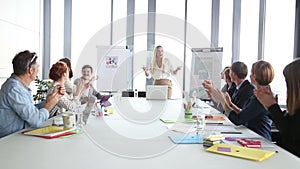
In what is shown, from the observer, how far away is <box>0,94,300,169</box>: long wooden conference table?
53.1 inches

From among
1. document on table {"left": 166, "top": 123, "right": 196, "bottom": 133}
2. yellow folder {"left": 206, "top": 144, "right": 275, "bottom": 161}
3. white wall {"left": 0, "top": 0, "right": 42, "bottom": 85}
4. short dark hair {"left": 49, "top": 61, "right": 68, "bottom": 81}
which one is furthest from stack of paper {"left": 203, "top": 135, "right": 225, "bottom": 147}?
white wall {"left": 0, "top": 0, "right": 42, "bottom": 85}

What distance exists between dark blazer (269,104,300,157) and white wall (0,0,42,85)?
3895 millimetres

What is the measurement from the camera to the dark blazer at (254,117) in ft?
7.63

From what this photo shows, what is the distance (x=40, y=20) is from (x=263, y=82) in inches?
193

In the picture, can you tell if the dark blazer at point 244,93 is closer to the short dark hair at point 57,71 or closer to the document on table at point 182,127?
the document on table at point 182,127

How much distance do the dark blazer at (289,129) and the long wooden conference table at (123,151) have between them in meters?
0.19

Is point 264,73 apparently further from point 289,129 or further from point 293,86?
point 289,129

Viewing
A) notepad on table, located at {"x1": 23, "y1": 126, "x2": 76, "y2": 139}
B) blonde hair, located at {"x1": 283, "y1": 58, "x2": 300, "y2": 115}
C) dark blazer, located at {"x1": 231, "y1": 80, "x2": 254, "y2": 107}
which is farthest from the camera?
dark blazer, located at {"x1": 231, "y1": 80, "x2": 254, "y2": 107}

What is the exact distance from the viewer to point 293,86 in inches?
77.2

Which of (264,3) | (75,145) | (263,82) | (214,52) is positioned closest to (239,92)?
(263,82)

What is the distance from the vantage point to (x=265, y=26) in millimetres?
6039

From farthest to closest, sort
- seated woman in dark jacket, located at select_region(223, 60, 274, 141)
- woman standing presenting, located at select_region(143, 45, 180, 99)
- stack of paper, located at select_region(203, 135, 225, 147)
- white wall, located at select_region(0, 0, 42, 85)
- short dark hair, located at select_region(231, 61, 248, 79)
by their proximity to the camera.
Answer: woman standing presenting, located at select_region(143, 45, 180, 99) → white wall, located at select_region(0, 0, 42, 85) → short dark hair, located at select_region(231, 61, 248, 79) → seated woman in dark jacket, located at select_region(223, 60, 274, 141) → stack of paper, located at select_region(203, 135, 225, 147)

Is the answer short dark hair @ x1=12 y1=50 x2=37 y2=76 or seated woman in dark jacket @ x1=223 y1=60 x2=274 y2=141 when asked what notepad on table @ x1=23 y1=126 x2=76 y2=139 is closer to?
short dark hair @ x1=12 y1=50 x2=37 y2=76

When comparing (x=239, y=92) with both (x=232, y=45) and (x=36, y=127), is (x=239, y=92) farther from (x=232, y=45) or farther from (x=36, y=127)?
(x=232, y=45)
